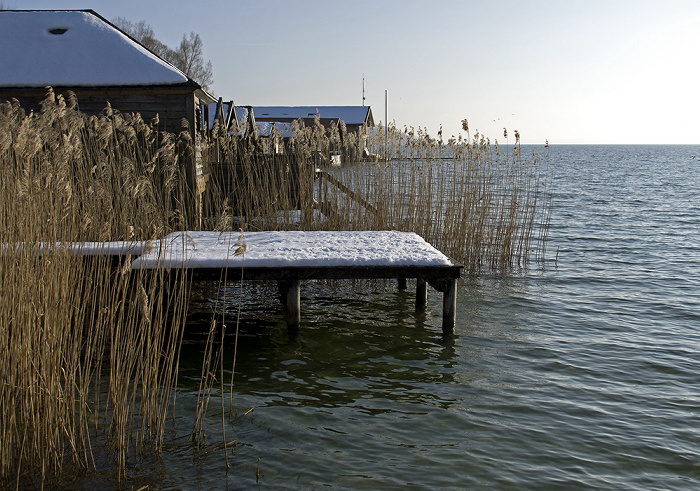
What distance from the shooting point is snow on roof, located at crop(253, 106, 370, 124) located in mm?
49341

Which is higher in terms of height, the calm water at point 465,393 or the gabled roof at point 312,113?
the gabled roof at point 312,113

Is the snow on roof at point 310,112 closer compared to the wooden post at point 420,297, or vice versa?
the wooden post at point 420,297

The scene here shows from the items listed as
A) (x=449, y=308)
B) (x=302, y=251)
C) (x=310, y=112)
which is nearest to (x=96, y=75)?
(x=302, y=251)

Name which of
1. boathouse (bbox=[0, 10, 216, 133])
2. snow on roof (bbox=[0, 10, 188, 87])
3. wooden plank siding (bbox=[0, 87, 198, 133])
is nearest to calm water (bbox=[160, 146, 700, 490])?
wooden plank siding (bbox=[0, 87, 198, 133])

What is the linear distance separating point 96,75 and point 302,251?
6.39 meters

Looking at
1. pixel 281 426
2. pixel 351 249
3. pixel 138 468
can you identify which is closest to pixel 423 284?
pixel 351 249

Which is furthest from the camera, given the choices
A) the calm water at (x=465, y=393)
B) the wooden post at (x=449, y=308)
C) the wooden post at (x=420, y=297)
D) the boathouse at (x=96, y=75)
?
the boathouse at (x=96, y=75)

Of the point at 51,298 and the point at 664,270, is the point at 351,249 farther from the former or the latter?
the point at 664,270

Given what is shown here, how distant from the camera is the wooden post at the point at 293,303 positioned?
5977 mm

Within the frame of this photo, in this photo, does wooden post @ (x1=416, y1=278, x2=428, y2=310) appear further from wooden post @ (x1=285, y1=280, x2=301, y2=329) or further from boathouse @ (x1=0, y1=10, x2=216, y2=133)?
boathouse @ (x1=0, y1=10, x2=216, y2=133)

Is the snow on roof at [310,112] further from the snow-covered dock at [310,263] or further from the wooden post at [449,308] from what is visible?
the wooden post at [449,308]

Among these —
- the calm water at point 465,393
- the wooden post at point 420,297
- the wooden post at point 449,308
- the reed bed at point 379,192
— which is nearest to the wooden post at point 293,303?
the calm water at point 465,393

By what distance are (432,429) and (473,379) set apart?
109 cm

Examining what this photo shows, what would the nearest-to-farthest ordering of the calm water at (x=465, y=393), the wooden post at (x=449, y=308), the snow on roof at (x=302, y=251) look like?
1. the calm water at (x=465, y=393)
2. the snow on roof at (x=302, y=251)
3. the wooden post at (x=449, y=308)
